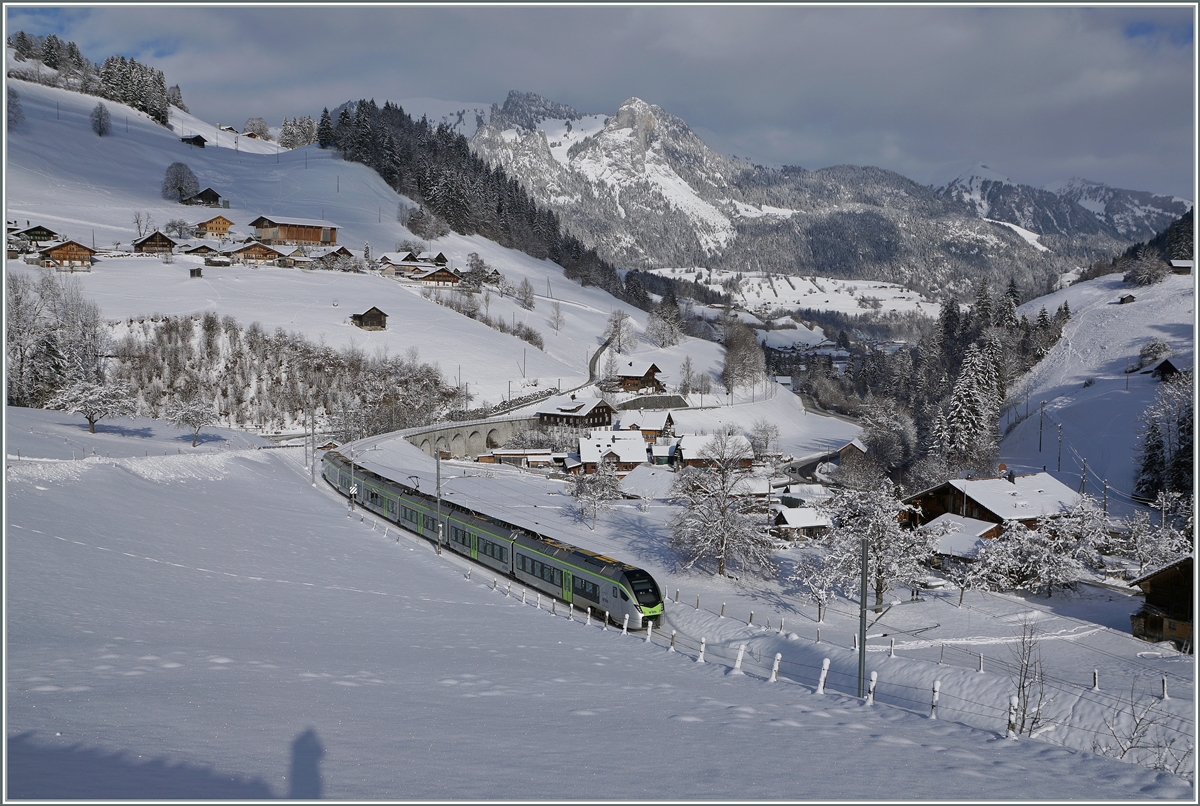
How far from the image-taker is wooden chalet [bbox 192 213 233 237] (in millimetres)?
118500

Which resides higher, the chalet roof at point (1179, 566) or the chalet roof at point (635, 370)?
the chalet roof at point (635, 370)

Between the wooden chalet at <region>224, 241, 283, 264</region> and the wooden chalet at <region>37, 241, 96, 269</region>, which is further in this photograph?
the wooden chalet at <region>224, 241, 283, 264</region>

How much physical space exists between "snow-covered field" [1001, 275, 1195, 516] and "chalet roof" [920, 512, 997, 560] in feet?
72.3

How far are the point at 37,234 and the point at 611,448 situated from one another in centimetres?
8348

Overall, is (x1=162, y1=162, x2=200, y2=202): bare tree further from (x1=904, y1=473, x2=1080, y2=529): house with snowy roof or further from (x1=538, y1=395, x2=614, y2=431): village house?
(x1=904, y1=473, x2=1080, y2=529): house with snowy roof

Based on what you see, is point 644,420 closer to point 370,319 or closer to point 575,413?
point 575,413

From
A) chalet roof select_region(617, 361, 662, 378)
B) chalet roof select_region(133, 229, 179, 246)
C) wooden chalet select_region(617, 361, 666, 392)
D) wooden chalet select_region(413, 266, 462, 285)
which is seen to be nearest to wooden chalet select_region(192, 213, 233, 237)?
chalet roof select_region(133, 229, 179, 246)

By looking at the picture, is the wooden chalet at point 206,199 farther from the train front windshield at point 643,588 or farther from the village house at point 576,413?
the train front windshield at point 643,588

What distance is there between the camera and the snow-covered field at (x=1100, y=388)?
70.9 meters

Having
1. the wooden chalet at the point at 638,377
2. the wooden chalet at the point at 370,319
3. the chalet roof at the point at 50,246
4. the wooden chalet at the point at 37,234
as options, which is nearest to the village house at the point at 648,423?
the wooden chalet at the point at 638,377

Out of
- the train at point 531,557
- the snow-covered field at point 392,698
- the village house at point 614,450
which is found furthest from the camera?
the village house at point 614,450

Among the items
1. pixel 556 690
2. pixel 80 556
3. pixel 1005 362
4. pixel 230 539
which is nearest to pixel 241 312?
A: pixel 230 539

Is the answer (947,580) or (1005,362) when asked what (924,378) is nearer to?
(1005,362)

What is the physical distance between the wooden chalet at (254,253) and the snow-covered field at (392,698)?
3591 inches
